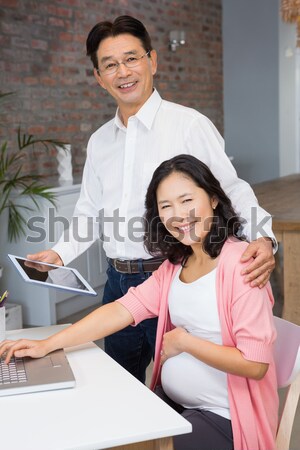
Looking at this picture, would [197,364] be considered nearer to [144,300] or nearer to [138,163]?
[144,300]

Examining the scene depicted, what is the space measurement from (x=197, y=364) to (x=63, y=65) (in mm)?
3899

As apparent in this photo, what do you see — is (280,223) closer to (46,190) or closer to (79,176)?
(46,190)

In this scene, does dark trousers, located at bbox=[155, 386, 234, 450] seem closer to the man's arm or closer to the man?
the man's arm

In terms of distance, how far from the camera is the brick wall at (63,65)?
4648 millimetres

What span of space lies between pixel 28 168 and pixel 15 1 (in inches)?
46.0

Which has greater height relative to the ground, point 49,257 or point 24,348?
point 49,257

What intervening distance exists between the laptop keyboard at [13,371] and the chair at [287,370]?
0.64m

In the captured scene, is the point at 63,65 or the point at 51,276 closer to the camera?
the point at 51,276

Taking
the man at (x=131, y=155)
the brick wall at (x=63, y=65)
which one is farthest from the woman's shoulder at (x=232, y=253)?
the brick wall at (x=63, y=65)

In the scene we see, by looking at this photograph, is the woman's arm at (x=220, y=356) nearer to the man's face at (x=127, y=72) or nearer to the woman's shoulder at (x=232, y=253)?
the woman's shoulder at (x=232, y=253)

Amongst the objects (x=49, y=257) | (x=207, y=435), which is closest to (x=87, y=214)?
(x=49, y=257)

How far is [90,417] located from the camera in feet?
4.36

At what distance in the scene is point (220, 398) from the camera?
1.65m

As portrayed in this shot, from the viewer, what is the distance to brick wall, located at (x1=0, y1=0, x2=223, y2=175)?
4648 mm
